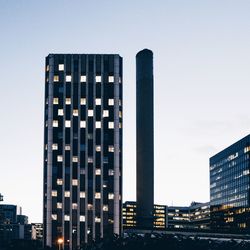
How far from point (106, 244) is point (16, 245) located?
148ft

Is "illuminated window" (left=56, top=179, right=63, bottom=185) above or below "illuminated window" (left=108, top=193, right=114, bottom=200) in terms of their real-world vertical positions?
above

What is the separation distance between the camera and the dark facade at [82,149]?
162 metres

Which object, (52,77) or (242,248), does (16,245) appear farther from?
(242,248)

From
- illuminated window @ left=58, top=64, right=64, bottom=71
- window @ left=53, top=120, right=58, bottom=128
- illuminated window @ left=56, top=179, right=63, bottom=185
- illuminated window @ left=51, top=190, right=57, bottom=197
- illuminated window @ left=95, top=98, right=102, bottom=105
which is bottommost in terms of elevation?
illuminated window @ left=51, top=190, right=57, bottom=197

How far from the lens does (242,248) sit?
79.9 m

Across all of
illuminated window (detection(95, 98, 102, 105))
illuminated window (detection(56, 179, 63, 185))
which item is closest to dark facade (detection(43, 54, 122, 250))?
illuminated window (detection(95, 98, 102, 105))

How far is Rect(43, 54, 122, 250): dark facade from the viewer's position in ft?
533

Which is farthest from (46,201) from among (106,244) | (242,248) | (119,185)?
(242,248)

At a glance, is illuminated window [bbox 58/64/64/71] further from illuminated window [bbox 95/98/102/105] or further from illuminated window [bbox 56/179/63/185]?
illuminated window [bbox 56/179/63/185]

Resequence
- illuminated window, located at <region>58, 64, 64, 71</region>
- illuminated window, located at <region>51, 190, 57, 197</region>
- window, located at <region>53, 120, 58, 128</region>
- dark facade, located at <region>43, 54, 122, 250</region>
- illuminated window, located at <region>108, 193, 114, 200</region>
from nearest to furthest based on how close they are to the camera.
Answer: dark facade, located at <region>43, 54, 122, 250</region> → illuminated window, located at <region>51, 190, 57, 197</region> → illuminated window, located at <region>108, 193, 114, 200</region> → window, located at <region>53, 120, 58, 128</region> → illuminated window, located at <region>58, 64, 64, 71</region>

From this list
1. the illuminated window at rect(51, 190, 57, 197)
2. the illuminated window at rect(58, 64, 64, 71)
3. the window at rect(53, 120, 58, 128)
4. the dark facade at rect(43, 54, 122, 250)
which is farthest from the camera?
the illuminated window at rect(58, 64, 64, 71)

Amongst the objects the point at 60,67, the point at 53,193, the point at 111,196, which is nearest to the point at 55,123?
the point at 60,67

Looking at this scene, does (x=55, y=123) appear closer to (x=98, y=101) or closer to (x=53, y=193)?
(x=98, y=101)

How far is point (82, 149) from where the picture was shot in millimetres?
165625
